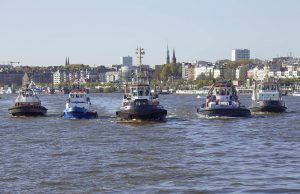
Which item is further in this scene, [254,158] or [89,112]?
[89,112]

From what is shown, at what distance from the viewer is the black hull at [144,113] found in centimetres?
5569

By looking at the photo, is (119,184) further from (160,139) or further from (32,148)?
(160,139)

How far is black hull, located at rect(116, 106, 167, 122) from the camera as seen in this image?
5569 cm

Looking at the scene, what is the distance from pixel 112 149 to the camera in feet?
121

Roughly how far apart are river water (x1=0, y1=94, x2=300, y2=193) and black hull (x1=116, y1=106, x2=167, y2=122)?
3.04 metres

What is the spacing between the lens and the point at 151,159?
32500 millimetres

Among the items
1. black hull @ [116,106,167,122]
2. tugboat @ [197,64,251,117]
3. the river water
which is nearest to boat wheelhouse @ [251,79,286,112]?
tugboat @ [197,64,251,117]

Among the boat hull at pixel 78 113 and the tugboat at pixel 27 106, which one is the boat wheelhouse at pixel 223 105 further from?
the tugboat at pixel 27 106

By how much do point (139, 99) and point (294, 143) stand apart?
1896 centimetres

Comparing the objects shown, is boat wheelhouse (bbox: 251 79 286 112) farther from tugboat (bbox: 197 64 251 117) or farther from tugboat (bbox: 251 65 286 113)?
tugboat (bbox: 197 64 251 117)

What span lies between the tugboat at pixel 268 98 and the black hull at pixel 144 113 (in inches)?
650

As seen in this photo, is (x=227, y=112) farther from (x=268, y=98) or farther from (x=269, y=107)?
(x=268, y=98)

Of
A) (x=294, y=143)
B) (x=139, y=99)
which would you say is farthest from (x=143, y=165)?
(x=139, y=99)

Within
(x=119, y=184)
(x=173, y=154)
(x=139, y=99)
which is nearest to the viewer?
(x=119, y=184)
